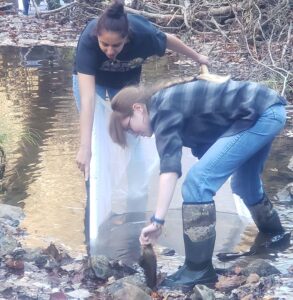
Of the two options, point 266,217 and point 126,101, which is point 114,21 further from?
point 266,217

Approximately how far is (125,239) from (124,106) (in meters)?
1.33

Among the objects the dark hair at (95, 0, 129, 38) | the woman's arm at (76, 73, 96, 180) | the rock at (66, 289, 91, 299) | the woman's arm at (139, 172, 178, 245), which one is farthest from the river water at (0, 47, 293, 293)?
the dark hair at (95, 0, 129, 38)

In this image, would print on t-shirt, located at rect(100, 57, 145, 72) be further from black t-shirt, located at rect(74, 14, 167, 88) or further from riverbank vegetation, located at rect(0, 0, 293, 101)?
riverbank vegetation, located at rect(0, 0, 293, 101)

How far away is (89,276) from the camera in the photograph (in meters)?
4.45

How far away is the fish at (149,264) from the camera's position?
4.23m

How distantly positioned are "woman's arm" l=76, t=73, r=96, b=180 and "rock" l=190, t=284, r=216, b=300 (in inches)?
43.0

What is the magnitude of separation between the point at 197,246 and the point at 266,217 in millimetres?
894

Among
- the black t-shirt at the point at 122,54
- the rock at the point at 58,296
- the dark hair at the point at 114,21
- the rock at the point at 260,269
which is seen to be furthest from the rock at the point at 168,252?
the dark hair at the point at 114,21

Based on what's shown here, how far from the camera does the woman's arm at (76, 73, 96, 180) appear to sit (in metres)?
4.70

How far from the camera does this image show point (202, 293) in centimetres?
399

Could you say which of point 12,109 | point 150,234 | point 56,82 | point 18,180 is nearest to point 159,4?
point 56,82

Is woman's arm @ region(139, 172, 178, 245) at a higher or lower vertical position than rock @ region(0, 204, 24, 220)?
higher

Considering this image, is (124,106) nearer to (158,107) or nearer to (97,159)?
(158,107)

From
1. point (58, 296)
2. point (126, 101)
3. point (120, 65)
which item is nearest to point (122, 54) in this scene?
point (120, 65)
